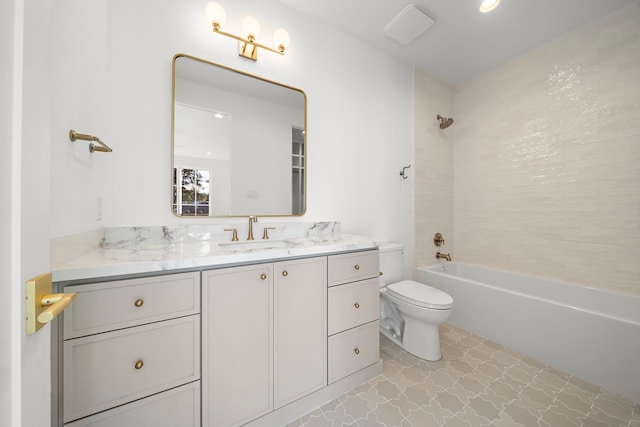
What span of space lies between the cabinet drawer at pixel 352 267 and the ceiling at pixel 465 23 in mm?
1889

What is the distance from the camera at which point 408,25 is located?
74.0 inches

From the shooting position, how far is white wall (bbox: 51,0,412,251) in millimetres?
1014

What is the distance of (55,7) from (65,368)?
4.42 feet

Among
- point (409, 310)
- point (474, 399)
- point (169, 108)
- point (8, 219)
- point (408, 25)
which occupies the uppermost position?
point (408, 25)

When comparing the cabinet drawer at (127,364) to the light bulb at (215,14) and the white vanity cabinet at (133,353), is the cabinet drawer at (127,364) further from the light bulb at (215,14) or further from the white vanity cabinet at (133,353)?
the light bulb at (215,14)

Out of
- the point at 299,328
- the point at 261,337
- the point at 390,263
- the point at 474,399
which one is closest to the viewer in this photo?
the point at 261,337

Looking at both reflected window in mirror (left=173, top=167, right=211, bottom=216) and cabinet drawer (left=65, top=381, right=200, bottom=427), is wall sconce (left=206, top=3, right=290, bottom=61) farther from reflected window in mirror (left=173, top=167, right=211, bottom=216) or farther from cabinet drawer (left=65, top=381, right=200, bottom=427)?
cabinet drawer (left=65, top=381, right=200, bottom=427)

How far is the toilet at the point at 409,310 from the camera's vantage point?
1650mm

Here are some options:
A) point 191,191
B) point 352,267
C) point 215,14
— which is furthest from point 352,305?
point 215,14

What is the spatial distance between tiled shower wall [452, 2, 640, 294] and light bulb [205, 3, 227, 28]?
209 cm

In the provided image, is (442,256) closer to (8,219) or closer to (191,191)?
(191,191)

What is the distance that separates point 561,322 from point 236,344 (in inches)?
86.4

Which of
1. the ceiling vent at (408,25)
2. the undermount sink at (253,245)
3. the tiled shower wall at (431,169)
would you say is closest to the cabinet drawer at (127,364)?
the undermount sink at (253,245)

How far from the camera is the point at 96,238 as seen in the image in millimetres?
1116
